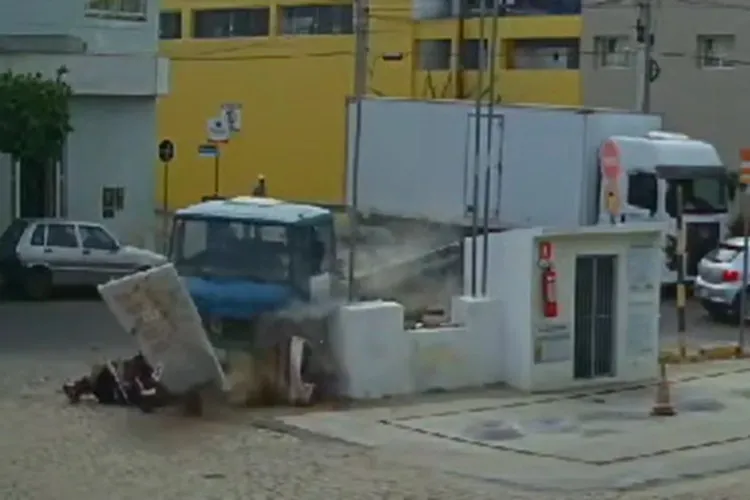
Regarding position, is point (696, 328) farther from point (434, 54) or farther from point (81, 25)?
point (434, 54)

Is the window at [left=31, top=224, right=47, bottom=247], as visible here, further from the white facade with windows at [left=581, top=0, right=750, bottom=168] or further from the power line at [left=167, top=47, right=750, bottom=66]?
the power line at [left=167, top=47, right=750, bottom=66]

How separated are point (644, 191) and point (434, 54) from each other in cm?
2453

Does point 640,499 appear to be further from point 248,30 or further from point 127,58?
point 248,30

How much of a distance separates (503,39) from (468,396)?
38.2 m

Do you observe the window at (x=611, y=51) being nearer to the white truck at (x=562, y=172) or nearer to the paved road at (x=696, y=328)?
the white truck at (x=562, y=172)

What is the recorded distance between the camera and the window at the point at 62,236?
103 ft

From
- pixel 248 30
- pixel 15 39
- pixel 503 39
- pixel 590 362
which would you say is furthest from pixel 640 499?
pixel 248 30

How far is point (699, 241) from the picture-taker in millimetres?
35438

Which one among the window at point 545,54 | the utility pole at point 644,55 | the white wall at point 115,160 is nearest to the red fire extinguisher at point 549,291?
the white wall at point 115,160

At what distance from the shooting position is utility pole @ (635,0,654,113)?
42.9 metres

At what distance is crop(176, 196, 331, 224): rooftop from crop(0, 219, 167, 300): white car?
960 cm

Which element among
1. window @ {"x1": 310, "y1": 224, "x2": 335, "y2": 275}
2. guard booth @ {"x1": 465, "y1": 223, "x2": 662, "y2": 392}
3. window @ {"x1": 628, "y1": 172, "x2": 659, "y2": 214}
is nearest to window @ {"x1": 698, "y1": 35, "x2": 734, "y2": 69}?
window @ {"x1": 628, "y1": 172, "x2": 659, "y2": 214}

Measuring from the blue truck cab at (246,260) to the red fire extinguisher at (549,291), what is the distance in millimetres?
2597

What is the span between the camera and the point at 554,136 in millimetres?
34938
